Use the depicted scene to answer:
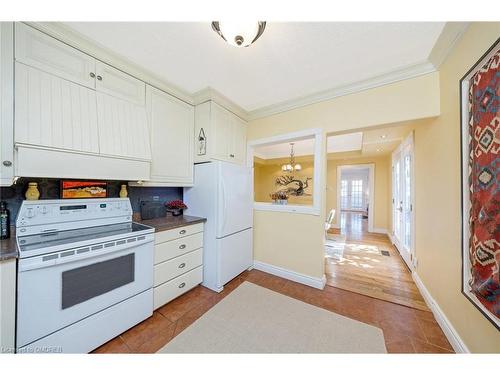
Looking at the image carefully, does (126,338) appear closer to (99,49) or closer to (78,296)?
(78,296)

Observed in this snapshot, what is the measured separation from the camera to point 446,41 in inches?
52.6

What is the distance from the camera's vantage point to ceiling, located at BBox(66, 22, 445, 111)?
130cm

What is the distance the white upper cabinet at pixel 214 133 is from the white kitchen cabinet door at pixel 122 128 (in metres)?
0.65

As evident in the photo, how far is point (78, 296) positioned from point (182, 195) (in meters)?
1.54

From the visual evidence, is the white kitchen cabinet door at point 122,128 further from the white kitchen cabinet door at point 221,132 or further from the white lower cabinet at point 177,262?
the white lower cabinet at point 177,262

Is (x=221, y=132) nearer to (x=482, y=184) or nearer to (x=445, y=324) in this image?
(x=482, y=184)

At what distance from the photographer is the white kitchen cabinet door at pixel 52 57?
3.96 ft

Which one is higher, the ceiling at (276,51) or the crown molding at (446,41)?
the ceiling at (276,51)

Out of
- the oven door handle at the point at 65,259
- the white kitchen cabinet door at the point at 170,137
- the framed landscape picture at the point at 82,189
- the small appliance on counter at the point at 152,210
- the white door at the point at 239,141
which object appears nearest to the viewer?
the oven door handle at the point at 65,259

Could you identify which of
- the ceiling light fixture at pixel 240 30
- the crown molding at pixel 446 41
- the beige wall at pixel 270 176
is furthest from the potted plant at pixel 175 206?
the beige wall at pixel 270 176

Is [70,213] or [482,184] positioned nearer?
[482,184]

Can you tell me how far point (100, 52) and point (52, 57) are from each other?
35 cm

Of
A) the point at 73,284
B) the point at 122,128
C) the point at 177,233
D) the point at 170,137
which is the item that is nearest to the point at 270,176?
the point at 170,137

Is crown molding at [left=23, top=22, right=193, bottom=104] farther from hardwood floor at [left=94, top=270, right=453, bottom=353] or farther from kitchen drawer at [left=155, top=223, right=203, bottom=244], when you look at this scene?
hardwood floor at [left=94, top=270, right=453, bottom=353]
